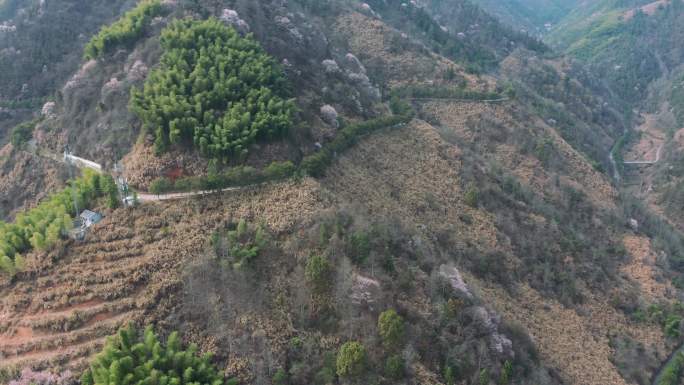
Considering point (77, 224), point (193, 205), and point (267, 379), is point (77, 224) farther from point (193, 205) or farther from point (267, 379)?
point (267, 379)

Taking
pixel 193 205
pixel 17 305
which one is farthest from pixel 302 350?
Result: pixel 17 305

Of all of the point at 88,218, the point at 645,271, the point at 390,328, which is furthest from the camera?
the point at 645,271

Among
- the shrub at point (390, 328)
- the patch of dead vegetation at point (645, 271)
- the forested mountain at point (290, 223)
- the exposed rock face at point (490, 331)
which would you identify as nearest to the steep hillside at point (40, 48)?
the forested mountain at point (290, 223)

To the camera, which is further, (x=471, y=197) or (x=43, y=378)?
(x=471, y=197)

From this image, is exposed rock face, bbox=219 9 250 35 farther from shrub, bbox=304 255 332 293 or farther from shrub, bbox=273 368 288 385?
shrub, bbox=273 368 288 385

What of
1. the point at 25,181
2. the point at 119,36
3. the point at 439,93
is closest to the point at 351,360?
the point at 25,181

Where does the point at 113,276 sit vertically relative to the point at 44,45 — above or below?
above

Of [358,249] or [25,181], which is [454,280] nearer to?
[358,249]
